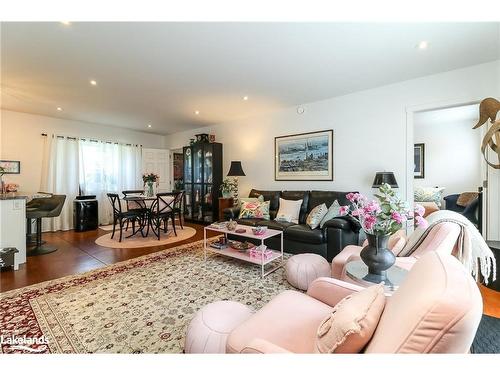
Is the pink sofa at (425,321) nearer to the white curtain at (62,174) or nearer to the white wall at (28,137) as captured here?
the white curtain at (62,174)

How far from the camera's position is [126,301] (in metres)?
2.07

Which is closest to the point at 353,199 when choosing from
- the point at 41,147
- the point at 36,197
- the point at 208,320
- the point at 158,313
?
the point at 208,320

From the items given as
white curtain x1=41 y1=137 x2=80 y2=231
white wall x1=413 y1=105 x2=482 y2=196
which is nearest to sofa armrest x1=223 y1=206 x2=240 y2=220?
white curtain x1=41 y1=137 x2=80 y2=231

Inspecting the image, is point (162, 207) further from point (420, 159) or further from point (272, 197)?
point (420, 159)

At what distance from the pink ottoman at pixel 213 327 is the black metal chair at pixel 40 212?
349 cm

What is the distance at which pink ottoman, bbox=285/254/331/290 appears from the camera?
2213mm

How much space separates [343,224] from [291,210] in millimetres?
1017

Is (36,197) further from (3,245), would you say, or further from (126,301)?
(126,301)

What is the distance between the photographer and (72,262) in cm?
304

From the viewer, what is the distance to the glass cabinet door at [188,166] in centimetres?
579

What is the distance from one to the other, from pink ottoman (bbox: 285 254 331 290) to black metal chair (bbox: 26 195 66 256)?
3.64 metres

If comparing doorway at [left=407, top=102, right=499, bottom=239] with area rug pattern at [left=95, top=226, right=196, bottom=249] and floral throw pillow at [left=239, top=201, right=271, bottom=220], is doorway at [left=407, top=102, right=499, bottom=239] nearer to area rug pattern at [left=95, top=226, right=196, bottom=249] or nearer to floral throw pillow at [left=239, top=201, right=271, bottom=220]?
floral throw pillow at [left=239, top=201, right=271, bottom=220]

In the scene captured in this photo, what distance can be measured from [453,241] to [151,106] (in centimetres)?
459

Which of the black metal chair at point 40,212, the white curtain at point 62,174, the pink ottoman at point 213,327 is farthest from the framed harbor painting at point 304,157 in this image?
the white curtain at point 62,174
